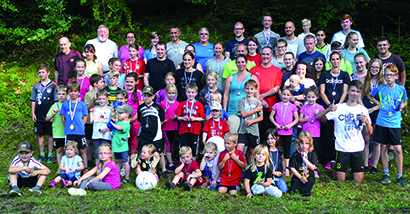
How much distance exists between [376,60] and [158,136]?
436 cm

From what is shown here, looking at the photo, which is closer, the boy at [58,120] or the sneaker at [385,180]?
Result: the sneaker at [385,180]

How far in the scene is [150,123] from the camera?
23.9 ft

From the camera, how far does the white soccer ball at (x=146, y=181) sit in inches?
257

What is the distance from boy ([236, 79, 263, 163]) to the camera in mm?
7391

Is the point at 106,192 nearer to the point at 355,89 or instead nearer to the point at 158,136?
the point at 158,136

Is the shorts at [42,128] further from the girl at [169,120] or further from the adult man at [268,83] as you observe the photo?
the adult man at [268,83]

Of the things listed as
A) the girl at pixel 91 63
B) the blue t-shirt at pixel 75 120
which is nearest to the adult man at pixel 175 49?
the girl at pixel 91 63

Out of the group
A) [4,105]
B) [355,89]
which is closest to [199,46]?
[355,89]

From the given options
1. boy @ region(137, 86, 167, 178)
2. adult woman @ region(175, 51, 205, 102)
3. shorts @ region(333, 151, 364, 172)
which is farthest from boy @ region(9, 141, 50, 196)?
shorts @ region(333, 151, 364, 172)

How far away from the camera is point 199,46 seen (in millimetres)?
9148

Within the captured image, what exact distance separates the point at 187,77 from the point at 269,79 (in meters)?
1.67

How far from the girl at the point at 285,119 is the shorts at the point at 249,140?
0.46 m

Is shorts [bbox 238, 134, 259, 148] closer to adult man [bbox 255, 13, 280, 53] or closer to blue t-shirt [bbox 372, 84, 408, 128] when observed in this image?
blue t-shirt [bbox 372, 84, 408, 128]

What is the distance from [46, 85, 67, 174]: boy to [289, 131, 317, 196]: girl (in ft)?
14.6
